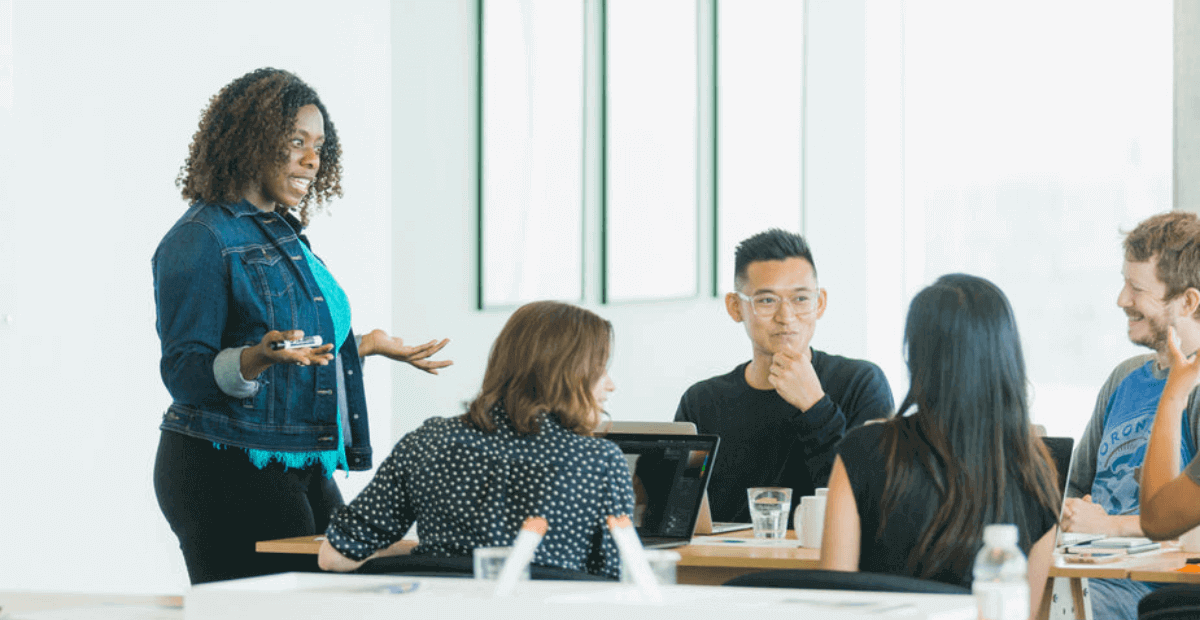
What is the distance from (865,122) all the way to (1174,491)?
102 inches

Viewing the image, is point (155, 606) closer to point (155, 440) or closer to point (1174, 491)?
point (1174, 491)

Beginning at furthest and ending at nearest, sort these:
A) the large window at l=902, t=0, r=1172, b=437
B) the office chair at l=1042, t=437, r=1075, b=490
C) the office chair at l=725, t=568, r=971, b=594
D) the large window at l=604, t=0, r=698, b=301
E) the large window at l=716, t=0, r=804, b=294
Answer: the large window at l=604, t=0, r=698, b=301
the large window at l=716, t=0, r=804, b=294
the large window at l=902, t=0, r=1172, b=437
the office chair at l=1042, t=437, r=1075, b=490
the office chair at l=725, t=568, r=971, b=594

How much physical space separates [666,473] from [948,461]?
734 mm

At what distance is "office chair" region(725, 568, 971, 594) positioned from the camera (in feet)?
4.86

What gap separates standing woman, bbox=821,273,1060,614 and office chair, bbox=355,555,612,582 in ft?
1.65

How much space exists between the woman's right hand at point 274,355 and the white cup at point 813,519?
934mm

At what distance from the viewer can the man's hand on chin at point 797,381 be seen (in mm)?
3059

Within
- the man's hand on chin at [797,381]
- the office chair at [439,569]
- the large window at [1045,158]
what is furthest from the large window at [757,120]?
the office chair at [439,569]

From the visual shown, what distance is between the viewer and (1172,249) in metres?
2.97

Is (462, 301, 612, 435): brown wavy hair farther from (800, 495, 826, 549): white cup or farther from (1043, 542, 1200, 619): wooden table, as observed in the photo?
(1043, 542, 1200, 619): wooden table

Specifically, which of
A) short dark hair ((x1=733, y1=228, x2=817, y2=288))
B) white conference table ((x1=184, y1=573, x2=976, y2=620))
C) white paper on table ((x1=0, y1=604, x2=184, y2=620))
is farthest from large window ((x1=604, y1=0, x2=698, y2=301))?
white conference table ((x1=184, y1=573, x2=976, y2=620))

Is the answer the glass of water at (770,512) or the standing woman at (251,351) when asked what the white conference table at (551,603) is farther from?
the glass of water at (770,512)

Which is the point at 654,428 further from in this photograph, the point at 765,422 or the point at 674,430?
the point at 765,422

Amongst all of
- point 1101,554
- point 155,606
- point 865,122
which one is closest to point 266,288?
point 155,606
